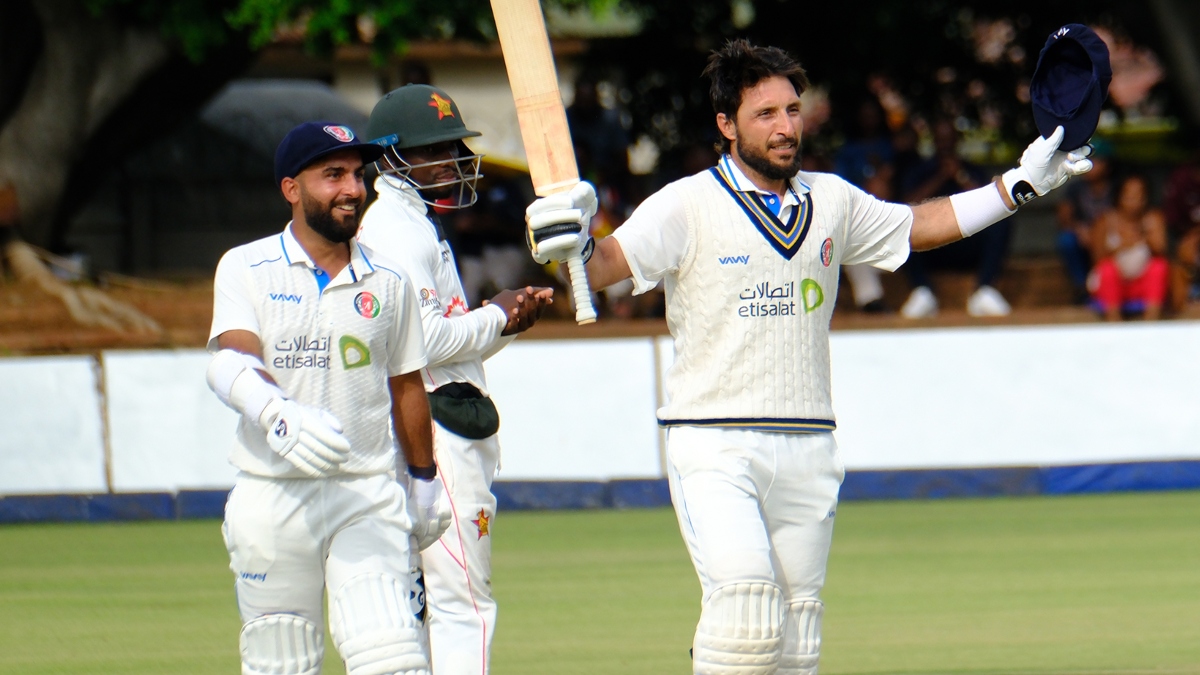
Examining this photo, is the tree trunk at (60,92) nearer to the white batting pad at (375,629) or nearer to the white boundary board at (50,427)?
the white boundary board at (50,427)

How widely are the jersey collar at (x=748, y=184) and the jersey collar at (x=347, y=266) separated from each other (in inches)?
38.7

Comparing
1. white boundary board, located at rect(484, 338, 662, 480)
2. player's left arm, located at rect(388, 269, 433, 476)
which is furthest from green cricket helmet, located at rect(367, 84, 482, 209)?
white boundary board, located at rect(484, 338, 662, 480)

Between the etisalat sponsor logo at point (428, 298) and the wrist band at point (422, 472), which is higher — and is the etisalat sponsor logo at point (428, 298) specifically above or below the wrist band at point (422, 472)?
above

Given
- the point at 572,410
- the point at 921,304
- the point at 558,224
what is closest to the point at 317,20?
the point at 572,410

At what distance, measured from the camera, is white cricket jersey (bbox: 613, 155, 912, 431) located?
4422 mm

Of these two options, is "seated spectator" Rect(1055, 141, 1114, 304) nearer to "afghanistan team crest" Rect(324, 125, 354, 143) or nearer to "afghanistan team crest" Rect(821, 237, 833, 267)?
"afghanistan team crest" Rect(821, 237, 833, 267)

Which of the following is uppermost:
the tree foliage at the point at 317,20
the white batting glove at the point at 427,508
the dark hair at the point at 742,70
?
the tree foliage at the point at 317,20

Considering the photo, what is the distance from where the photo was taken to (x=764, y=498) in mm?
4402

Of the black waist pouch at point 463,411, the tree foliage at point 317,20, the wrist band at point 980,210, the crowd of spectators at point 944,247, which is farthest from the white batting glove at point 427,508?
the crowd of spectators at point 944,247

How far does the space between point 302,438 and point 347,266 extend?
1.74 feet

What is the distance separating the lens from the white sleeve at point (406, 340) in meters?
4.38

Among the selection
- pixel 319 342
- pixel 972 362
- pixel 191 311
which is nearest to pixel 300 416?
pixel 319 342

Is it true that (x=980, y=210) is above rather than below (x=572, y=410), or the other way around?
above

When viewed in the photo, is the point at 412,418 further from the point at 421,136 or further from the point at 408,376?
the point at 421,136
